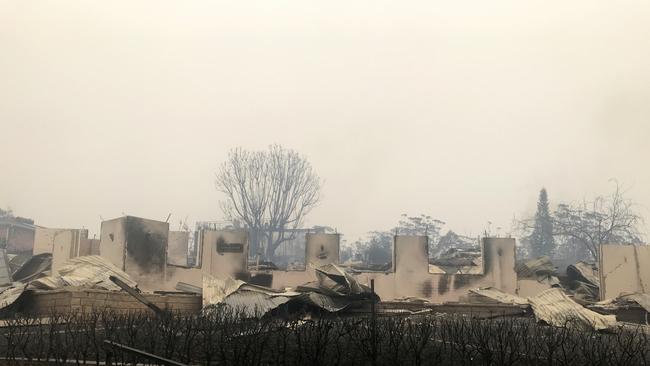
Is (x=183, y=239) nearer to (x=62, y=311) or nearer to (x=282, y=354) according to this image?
(x=62, y=311)

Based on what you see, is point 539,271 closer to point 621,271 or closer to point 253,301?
point 621,271

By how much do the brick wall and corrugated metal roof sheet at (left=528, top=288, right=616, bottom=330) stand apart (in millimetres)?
8446

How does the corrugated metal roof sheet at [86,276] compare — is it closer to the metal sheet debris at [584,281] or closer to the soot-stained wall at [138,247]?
the soot-stained wall at [138,247]

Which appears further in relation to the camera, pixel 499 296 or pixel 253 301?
pixel 499 296

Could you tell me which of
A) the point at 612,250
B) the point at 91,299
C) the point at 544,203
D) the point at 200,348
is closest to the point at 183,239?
the point at 91,299

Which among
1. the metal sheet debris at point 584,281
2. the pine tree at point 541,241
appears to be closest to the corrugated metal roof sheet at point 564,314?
the metal sheet debris at point 584,281

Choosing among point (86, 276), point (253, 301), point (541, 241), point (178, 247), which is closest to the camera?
point (253, 301)

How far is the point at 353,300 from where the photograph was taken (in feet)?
52.9

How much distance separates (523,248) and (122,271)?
2036 inches

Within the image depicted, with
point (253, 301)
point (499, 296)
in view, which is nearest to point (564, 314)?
point (499, 296)

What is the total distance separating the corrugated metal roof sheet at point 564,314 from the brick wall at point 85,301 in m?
8.45

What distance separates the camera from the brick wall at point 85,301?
14328mm

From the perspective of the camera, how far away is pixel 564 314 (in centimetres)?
1523

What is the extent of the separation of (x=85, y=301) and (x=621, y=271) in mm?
15347
